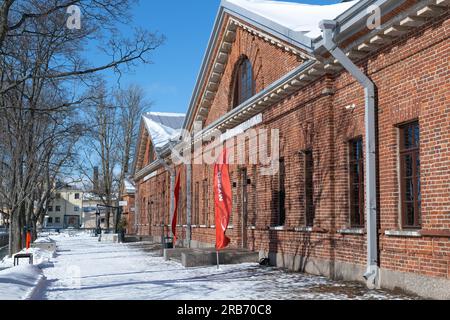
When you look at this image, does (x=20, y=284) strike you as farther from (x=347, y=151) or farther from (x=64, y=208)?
(x=64, y=208)

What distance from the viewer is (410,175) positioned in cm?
1023

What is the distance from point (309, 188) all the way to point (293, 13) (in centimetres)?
587

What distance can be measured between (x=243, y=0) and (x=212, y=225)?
953cm

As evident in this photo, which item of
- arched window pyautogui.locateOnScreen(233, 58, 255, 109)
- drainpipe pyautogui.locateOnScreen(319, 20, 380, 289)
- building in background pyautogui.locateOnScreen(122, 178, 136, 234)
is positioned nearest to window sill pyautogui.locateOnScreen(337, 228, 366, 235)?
drainpipe pyautogui.locateOnScreen(319, 20, 380, 289)

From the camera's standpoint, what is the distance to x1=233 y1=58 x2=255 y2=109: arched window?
62.4 feet

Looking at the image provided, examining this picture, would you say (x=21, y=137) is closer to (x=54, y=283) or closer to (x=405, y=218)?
(x=54, y=283)

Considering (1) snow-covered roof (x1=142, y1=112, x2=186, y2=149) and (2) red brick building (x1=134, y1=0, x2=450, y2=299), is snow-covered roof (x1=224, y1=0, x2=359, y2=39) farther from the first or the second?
(1) snow-covered roof (x1=142, y1=112, x2=186, y2=149)

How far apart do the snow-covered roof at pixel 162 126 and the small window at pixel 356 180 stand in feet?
54.5

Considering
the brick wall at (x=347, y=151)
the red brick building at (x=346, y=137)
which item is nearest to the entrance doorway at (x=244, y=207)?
the red brick building at (x=346, y=137)

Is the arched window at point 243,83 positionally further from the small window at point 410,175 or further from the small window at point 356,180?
the small window at point 410,175

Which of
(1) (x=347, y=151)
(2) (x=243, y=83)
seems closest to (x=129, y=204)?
(2) (x=243, y=83)

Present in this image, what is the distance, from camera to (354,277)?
1159 centimetres
